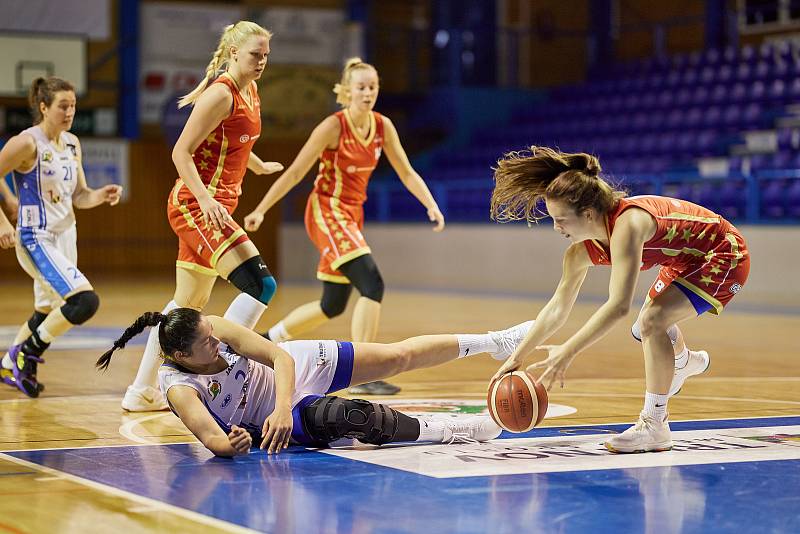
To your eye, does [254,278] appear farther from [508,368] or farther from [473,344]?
[508,368]

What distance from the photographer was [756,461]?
15.7 ft

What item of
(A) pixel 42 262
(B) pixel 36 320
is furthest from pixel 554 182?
(B) pixel 36 320

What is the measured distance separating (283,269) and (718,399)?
14.0m

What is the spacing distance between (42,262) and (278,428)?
2711 mm

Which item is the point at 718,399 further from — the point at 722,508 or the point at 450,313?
the point at 450,313

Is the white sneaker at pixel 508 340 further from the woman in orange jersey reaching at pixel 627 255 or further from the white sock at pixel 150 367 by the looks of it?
the white sock at pixel 150 367

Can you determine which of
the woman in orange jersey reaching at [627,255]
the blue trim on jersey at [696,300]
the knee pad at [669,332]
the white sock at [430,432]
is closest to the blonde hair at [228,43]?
the woman in orange jersey reaching at [627,255]

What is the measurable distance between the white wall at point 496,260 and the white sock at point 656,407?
349 inches

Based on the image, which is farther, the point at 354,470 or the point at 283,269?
the point at 283,269

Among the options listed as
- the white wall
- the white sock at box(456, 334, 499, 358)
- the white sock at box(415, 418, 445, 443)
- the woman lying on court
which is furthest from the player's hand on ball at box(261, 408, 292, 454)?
the white wall

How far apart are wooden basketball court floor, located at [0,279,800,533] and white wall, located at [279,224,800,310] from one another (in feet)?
21.0

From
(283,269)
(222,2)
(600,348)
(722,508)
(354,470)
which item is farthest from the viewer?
(222,2)

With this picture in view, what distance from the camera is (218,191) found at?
6430mm

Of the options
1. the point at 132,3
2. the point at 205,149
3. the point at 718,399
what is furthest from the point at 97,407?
the point at 132,3
